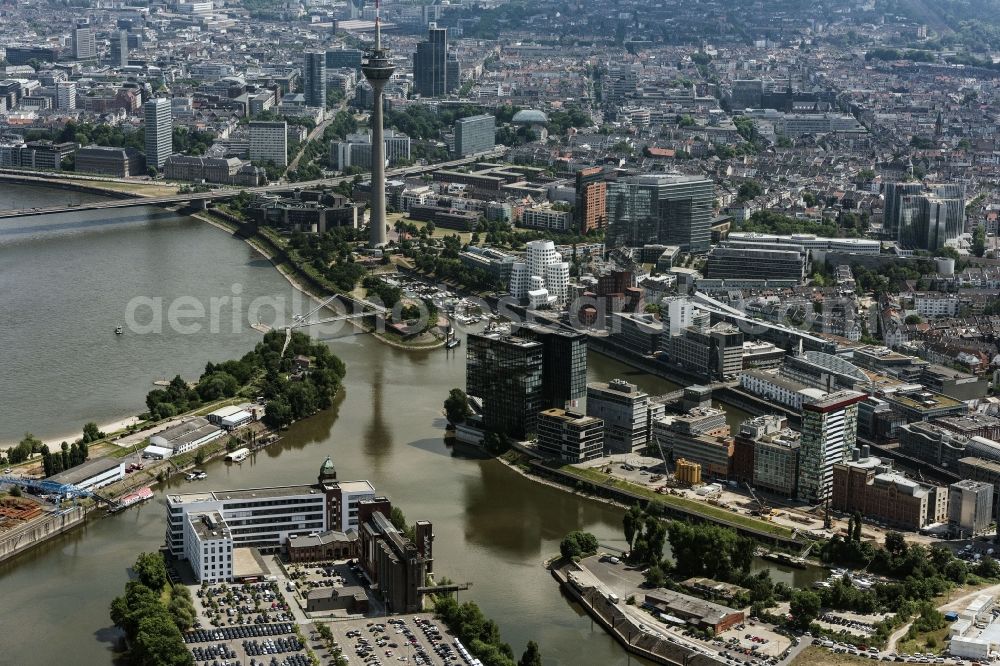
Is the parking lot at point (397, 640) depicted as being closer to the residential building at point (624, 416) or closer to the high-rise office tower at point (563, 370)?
the residential building at point (624, 416)

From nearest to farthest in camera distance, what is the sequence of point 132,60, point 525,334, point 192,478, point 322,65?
point 192,478
point 525,334
point 322,65
point 132,60

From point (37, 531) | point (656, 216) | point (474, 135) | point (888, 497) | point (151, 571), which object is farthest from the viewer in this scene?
point (474, 135)

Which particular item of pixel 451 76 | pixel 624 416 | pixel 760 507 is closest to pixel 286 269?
pixel 624 416

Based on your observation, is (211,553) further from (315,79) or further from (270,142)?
(315,79)

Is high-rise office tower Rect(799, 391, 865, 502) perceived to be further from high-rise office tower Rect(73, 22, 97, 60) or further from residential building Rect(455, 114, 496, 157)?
high-rise office tower Rect(73, 22, 97, 60)

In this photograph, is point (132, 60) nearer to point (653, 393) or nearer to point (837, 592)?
point (653, 393)

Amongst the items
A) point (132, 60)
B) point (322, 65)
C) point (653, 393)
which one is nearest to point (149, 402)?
point (653, 393)
